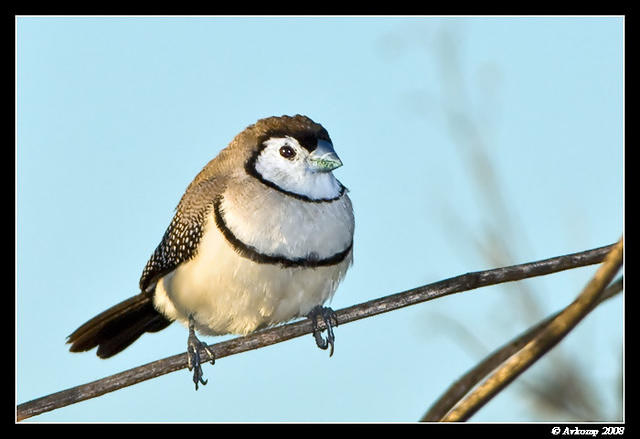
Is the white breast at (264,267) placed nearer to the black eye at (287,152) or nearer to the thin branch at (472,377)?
the black eye at (287,152)

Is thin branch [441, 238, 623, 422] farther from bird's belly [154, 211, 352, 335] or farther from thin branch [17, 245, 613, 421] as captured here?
bird's belly [154, 211, 352, 335]

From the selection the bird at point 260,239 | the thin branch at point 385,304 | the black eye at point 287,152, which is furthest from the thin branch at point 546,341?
the black eye at point 287,152

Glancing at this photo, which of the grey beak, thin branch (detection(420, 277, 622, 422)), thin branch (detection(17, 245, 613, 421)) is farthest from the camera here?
the grey beak

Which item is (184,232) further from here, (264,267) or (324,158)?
(324,158)

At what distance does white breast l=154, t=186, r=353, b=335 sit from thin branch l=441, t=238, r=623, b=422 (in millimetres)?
2309

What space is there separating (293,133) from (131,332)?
143 cm

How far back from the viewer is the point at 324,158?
3908 mm

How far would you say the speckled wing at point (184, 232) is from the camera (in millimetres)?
4035

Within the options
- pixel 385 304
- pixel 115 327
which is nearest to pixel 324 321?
pixel 115 327

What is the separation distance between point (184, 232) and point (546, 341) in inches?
110

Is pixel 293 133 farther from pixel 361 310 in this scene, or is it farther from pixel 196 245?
pixel 361 310

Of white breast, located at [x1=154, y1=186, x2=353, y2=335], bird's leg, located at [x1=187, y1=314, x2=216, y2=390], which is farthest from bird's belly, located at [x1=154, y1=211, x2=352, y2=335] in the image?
bird's leg, located at [x1=187, y1=314, x2=216, y2=390]

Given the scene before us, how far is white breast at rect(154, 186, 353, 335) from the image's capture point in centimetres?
378

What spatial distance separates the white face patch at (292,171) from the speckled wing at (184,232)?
0.25 m
